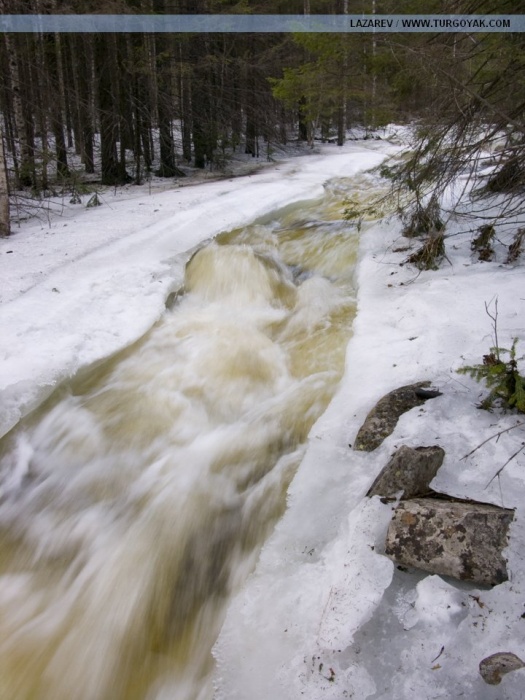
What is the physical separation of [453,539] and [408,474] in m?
0.48

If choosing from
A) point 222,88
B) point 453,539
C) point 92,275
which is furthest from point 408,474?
point 222,88

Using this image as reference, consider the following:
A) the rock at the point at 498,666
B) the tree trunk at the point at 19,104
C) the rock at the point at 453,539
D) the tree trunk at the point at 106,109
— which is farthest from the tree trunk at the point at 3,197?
the rock at the point at 498,666

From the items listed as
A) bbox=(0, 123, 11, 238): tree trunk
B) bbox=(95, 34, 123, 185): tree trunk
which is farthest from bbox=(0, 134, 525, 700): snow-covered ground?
bbox=(95, 34, 123, 185): tree trunk

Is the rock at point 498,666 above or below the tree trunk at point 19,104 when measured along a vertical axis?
below

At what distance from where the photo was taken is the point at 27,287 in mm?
5477

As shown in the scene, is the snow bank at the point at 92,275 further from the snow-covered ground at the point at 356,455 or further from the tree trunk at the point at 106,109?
the tree trunk at the point at 106,109

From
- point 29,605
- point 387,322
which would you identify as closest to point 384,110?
point 387,322

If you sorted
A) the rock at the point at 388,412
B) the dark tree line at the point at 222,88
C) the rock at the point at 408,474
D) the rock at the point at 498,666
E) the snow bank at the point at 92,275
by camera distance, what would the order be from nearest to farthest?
the rock at the point at 498,666, the rock at the point at 408,474, the rock at the point at 388,412, the snow bank at the point at 92,275, the dark tree line at the point at 222,88

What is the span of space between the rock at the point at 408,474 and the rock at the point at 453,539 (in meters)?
0.21

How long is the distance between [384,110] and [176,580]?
22.0 ft

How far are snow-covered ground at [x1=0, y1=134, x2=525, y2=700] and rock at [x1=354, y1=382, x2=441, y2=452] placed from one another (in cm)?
8

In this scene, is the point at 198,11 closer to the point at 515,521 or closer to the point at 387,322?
the point at 387,322

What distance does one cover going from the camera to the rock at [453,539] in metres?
2.16

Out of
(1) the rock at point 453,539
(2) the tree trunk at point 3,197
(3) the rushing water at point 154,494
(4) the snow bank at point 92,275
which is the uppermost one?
(2) the tree trunk at point 3,197
